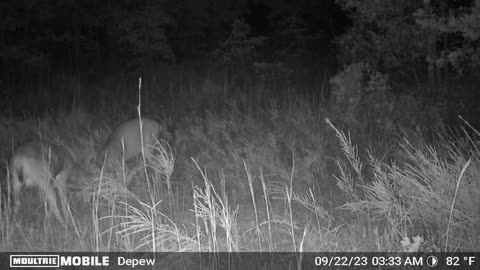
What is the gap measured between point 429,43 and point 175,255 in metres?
7.14

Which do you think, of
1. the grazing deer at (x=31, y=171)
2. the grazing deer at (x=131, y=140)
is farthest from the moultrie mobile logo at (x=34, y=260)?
the grazing deer at (x=131, y=140)

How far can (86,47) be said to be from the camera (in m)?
26.2

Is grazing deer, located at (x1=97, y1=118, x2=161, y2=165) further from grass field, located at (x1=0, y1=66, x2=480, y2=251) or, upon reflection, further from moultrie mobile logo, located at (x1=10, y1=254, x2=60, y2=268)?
moultrie mobile logo, located at (x1=10, y1=254, x2=60, y2=268)

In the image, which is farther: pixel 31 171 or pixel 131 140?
pixel 131 140

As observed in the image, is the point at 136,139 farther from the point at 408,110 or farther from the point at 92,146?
the point at 408,110

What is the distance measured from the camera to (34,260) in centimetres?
405

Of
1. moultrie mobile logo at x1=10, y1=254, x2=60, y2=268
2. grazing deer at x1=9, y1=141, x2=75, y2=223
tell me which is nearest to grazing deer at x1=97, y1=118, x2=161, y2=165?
grazing deer at x1=9, y1=141, x2=75, y2=223

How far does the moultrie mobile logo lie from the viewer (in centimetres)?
401

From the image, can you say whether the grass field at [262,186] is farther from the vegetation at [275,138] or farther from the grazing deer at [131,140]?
the grazing deer at [131,140]

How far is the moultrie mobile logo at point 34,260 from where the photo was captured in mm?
4008

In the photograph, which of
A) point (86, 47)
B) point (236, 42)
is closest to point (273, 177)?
point (236, 42)

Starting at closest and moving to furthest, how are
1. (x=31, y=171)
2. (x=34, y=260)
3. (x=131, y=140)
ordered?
(x=34, y=260) → (x=31, y=171) → (x=131, y=140)

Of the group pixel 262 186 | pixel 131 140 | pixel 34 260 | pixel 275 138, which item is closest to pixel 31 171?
pixel 34 260

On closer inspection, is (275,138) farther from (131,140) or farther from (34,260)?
(34,260)
